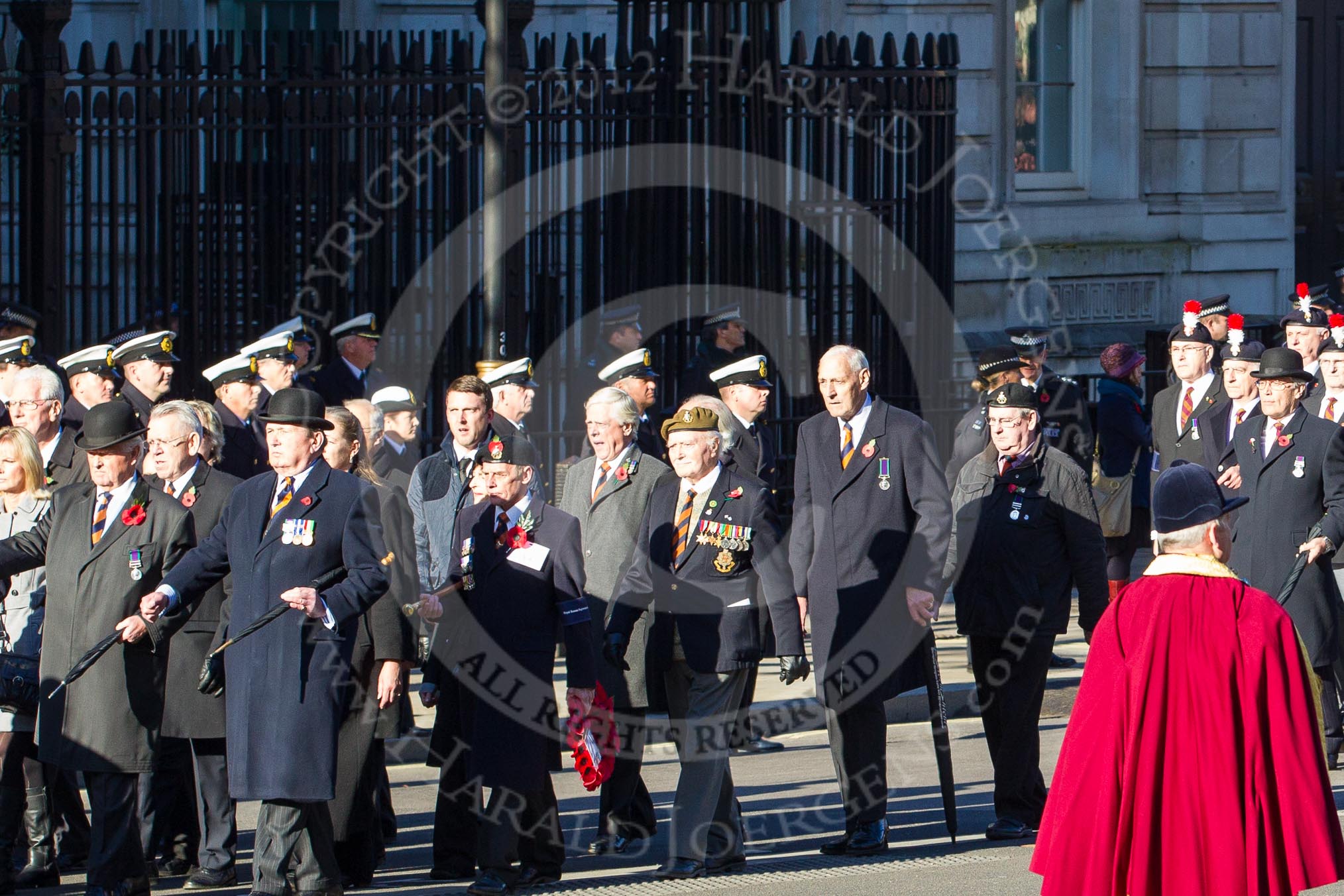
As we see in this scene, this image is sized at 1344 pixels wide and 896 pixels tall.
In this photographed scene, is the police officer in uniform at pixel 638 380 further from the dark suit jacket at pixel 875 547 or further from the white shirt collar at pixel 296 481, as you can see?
the white shirt collar at pixel 296 481

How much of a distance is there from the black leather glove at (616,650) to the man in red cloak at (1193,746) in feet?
7.61

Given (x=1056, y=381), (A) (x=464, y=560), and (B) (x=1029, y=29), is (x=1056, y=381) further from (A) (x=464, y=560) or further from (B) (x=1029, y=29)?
(B) (x=1029, y=29)

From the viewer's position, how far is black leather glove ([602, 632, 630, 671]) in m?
7.74

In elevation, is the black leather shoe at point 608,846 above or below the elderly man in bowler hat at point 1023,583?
below

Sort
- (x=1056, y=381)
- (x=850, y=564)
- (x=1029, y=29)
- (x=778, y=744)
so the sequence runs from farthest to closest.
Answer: (x=1029, y=29)
(x=1056, y=381)
(x=778, y=744)
(x=850, y=564)

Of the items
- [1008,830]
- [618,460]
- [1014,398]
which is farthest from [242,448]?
[1008,830]

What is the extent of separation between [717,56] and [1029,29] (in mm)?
7961

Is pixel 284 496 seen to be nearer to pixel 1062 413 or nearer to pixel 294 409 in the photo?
pixel 294 409

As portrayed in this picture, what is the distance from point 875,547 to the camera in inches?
328

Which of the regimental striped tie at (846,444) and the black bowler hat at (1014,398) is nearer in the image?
the black bowler hat at (1014,398)

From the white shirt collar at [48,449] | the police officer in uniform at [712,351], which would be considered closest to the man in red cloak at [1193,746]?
the white shirt collar at [48,449]

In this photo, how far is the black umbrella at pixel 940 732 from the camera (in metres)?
8.02

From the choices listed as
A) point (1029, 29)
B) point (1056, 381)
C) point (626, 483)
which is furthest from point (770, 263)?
point (1029, 29)

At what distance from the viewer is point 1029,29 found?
2020cm
